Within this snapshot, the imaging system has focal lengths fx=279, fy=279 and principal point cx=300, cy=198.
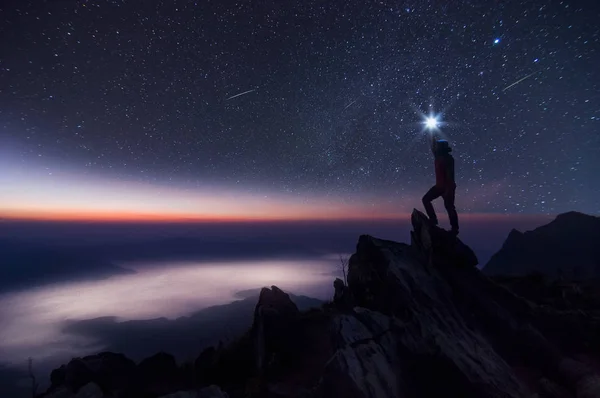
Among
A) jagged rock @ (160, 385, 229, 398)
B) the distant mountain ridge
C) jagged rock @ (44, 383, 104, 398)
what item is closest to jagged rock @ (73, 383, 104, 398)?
jagged rock @ (44, 383, 104, 398)

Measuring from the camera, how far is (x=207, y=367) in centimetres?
1445

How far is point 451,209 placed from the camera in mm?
14258

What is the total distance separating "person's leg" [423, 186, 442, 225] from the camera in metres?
14.3

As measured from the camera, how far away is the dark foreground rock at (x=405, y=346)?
371 inches

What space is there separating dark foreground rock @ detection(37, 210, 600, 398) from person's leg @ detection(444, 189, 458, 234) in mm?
574

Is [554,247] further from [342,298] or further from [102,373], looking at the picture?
[102,373]

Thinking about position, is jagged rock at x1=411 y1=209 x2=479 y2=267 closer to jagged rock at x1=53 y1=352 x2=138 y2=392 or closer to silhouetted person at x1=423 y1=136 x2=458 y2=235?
silhouetted person at x1=423 y1=136 x2=458 y2=235

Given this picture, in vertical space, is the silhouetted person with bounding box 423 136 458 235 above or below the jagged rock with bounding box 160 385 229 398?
above

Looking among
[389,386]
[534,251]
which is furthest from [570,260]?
[389,386]

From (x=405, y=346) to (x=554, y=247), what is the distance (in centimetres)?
15699

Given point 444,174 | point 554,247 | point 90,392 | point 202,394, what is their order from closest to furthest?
point 202,394
point 90,392
point 444,174
point 554,247

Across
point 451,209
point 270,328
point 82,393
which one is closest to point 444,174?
point 451,209

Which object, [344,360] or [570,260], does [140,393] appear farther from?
[570,260]

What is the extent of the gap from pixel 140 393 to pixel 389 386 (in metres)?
11.2
